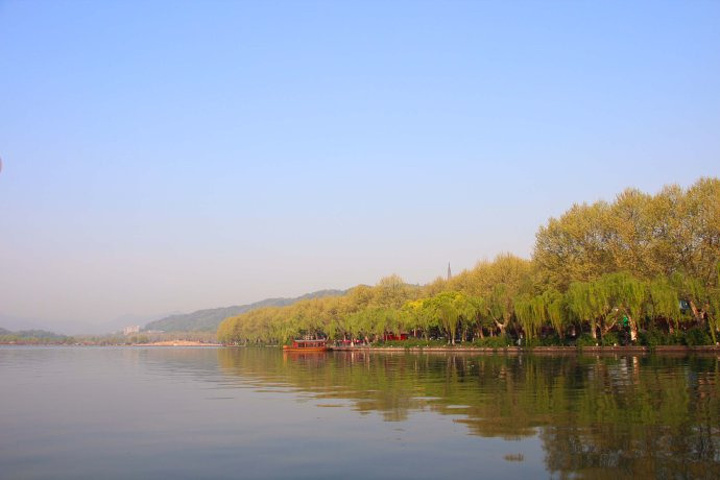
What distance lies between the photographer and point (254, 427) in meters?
15.8

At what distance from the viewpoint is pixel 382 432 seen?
1429 centimetres

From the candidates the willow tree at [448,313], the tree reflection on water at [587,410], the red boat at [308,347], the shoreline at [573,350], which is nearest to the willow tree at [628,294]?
the shoreline at [573,350]

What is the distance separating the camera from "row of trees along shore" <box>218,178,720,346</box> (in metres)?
53.1

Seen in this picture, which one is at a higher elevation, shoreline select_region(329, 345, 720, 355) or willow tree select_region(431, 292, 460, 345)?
willow tree select_region(431, 292, 460, 345)

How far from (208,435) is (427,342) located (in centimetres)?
6842

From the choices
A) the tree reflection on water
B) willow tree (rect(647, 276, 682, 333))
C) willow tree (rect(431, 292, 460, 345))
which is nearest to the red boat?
willow tree (rect(431, 292, 460, 345))

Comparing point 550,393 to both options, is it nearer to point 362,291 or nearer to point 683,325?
point 683,325

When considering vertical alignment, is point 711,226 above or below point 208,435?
above

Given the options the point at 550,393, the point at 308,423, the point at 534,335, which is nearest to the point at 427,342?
the point at 534,335

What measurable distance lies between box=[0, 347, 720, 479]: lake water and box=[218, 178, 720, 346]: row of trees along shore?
3125cm

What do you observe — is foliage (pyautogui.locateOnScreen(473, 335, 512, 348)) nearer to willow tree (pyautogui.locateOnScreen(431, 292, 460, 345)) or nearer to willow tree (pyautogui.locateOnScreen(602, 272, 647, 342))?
willow tree (pyautogui.locateOnScreen(431, 292, 460, 345))

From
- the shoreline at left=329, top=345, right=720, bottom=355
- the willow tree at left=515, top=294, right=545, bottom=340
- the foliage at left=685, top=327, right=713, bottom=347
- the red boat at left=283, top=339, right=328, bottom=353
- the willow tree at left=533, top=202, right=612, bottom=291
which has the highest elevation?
the willow tree at left=533, top=202, right=612, bottom=291

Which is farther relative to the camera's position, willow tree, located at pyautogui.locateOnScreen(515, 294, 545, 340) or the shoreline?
willow tree, located at pyautogui.locateOnScreen(515, 294, 545, 340)

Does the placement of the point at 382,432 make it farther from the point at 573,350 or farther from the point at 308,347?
the point at 308,347
